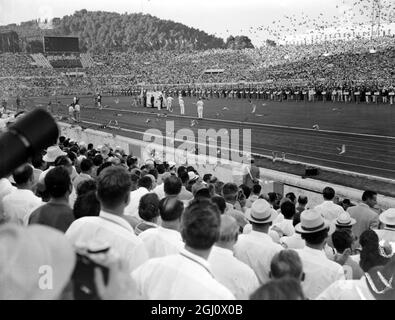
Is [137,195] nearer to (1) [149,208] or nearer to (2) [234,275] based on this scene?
(1) [149,208]

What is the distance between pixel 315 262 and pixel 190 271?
1.87m

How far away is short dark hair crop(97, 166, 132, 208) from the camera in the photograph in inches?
140

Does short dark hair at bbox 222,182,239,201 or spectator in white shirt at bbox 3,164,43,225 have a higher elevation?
spectator in white shirt at bbox 3,164,43,225

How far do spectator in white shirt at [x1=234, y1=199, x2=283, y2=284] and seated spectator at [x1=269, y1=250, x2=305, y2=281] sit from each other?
→ 3.29ft

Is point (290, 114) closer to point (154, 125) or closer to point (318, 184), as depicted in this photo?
point (154, 125)

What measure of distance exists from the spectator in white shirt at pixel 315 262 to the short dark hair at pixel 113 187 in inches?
59.4

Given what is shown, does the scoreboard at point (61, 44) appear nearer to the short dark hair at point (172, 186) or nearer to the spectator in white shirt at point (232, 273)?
the short dark hair at point (172, 186)

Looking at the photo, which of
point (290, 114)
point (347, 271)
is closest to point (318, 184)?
point (347, 271)

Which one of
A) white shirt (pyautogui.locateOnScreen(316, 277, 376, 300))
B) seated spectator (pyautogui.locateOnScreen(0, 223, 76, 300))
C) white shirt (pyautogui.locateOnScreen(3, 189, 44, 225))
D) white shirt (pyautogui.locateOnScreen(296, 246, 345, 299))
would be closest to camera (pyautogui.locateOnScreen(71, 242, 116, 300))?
seated spectator (pyautogui.locateOnScreen(0, 223, 76, 300))

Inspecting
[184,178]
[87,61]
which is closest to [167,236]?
[184,178]

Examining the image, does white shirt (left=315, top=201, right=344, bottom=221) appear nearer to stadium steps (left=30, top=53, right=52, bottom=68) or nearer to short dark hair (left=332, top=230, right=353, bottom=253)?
short dark hair (left=332, top=230, right=353, bottom=253)

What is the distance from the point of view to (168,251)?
3980 mm

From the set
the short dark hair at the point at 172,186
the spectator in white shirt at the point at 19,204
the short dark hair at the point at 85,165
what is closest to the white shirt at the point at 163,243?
the spectator in white shirt at the point at 19,204
